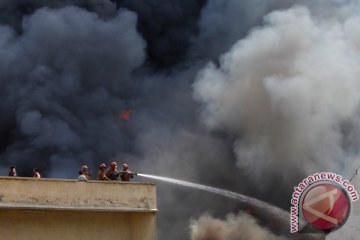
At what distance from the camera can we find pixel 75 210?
802 inches

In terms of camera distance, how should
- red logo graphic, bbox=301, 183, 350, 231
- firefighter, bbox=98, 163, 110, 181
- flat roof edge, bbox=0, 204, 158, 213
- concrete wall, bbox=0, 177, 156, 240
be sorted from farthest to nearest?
firefighter, bbox=98, 163, 110, 181 < concrete wall, bbox=0, 177, 156, 240 < flat roof edge, bbox=0, 204, 158, 213 < red logo graphic, bbox=301, 183, 350, 231

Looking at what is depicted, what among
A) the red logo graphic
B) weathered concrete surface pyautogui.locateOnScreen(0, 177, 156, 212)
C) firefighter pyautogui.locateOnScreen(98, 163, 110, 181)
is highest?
firefighter pyautogui.locateOnScreen(98, 163, 110, 181)

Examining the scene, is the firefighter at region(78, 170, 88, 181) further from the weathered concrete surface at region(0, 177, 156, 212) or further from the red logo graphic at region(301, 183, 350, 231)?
the red logo graphic at region(301, 183, 350, 231)

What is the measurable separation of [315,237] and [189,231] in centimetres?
968

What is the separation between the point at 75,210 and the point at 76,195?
0.37 m

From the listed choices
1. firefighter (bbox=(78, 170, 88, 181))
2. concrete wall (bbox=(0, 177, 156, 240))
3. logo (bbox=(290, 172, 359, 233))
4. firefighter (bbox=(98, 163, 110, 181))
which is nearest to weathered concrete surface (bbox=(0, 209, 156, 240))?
concrete wall (bbox=(0, 177, 156, 240))

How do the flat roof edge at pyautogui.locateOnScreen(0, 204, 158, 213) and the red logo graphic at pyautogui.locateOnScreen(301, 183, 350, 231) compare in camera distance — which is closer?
the red logo graphic at pyautogui.locateOnScreen(301, 183, 350, 231)

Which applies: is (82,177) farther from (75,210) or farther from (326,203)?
(326,203)

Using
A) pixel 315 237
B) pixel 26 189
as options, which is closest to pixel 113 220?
pixel 26 189

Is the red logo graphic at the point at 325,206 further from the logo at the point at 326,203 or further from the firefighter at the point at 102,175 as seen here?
the firefighter at the point at 102,175

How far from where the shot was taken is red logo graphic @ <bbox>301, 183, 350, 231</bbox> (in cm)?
1928

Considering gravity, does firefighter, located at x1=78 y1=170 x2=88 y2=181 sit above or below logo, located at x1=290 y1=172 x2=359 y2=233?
above

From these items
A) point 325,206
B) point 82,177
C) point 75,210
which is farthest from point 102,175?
point 325,206

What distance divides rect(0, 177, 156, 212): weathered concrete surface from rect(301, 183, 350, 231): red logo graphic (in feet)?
13.4
